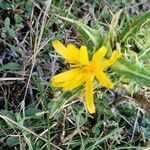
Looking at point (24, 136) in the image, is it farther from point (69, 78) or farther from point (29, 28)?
point (29, 28)

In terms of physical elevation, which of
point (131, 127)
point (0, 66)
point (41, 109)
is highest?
point (0, 66)

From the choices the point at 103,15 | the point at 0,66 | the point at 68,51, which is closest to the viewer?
the point at 68,51

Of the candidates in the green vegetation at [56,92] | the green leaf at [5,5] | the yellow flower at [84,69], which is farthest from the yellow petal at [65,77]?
the green leaf at [5,5]

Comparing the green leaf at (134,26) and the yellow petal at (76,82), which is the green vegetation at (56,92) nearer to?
the green leaf at (134,26)

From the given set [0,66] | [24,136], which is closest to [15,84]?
[0,66]

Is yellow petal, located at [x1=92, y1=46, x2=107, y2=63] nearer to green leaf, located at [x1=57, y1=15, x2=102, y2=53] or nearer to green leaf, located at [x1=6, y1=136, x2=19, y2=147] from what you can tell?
green leaf, located at [x1=57, y1=15, x2=102, y2=53]

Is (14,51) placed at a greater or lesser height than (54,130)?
greater

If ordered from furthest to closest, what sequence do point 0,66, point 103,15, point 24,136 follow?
1. point 103,15
2. point 0,66
3. point 24,136
